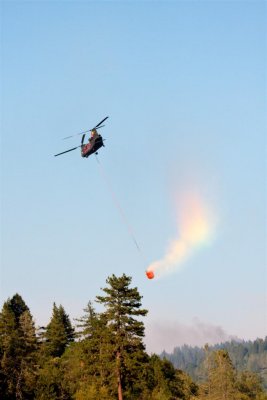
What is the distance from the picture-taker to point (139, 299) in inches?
2247

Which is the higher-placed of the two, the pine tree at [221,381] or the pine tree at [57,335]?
the pine tree at [57,335]

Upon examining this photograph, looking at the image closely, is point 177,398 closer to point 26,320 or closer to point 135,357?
point 26,320

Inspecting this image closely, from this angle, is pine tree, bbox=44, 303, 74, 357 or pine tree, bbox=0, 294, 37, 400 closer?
pine tree, bbox=0, 294, 37, 400

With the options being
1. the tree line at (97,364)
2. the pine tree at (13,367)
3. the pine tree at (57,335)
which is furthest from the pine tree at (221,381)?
the pine tree at (13,367)

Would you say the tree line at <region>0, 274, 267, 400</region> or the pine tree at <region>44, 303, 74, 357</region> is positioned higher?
the pine tree at <region>44, 303, 74, 357</region>

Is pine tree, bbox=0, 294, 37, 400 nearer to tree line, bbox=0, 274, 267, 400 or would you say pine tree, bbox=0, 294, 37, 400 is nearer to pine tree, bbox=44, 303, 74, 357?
tree line, bbox=0, 274, 267, 400

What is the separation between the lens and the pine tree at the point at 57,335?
101188 mm

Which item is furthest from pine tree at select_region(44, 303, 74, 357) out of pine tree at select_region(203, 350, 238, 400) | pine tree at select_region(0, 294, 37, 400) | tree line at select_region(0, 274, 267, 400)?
pine tree at select_region(203, 350, 238, 400)

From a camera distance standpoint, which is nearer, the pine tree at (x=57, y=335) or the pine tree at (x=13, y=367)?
the pine tree at (x=13, y=367)

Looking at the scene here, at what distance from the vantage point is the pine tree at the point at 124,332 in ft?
179

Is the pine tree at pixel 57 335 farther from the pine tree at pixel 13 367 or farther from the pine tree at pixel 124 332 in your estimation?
the pine tree at pixel 124 332

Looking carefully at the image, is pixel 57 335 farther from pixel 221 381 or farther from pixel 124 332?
pixel 124 332

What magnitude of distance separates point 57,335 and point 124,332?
5252 centimetres

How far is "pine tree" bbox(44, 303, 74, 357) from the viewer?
10119 centimetres
